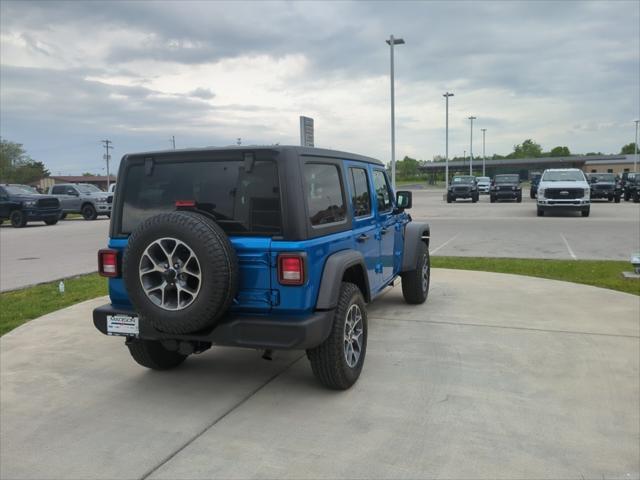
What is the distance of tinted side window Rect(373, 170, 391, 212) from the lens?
5738mm

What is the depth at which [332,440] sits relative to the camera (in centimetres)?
340

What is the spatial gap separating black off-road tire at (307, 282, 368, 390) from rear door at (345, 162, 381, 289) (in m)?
0.71

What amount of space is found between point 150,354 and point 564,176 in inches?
885

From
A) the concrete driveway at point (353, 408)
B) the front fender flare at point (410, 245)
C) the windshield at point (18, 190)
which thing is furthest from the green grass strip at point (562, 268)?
the windshield at point (18, 190)

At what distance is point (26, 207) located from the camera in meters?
23.5

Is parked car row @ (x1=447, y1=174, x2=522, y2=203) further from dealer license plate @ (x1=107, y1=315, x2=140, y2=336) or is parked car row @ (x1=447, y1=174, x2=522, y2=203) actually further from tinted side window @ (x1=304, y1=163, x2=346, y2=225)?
dealer license plate @ (x1=107, y1=315, x2=140, y2=336)

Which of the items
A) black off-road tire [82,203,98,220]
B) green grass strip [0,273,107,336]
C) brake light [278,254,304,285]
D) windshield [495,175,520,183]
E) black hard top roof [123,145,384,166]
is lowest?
green grass strip [0,273,107,336]

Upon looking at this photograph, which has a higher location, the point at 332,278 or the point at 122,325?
the point at 332,278

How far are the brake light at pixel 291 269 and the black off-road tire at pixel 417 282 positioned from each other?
10.9 feet

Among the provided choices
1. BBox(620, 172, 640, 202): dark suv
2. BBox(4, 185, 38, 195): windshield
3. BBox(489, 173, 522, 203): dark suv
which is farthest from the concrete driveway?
BBox(620, 172, 640, 202): dark suv

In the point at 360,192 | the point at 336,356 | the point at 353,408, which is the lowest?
the point at 353,408

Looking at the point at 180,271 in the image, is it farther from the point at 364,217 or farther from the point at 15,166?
the point at 15,166

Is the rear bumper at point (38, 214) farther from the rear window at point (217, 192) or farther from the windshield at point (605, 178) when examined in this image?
the windshield at point (605, 178)

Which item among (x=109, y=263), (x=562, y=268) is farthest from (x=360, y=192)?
(x=562, y=268)
